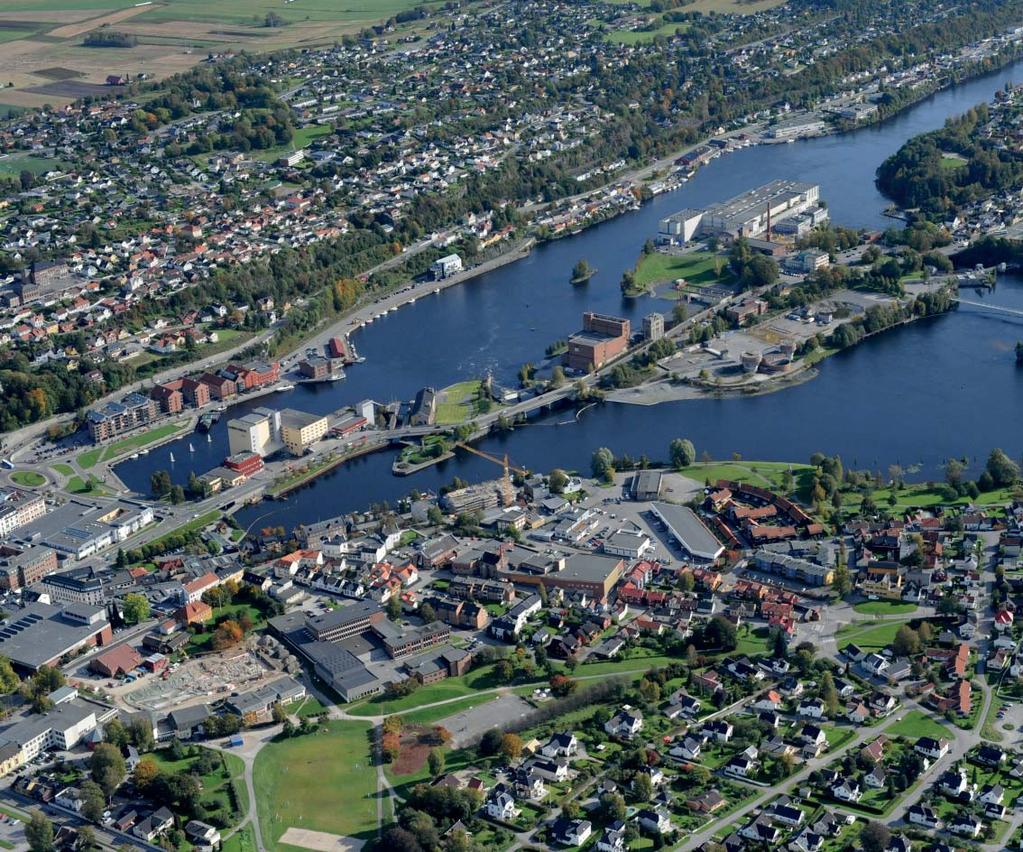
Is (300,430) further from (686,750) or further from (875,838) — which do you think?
(875,838)

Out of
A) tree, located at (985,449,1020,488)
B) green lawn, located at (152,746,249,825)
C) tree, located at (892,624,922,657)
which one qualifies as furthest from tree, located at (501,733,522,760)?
tree, located at (985,449,1020,488)

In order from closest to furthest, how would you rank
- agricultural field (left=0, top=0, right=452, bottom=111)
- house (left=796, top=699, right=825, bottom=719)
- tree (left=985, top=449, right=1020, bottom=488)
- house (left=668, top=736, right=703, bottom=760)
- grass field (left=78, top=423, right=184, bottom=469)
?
house (left=668, top=736, right=703, bottom=760) < house (left=796, top=699, right=825, bottom=719) < tree (left=985, top=449, right=1020, bottom=488) < grass field (left=78, top=423, right=184, bottom=469) < agricultural field (left=0, top=0, right=452, bottom=111)

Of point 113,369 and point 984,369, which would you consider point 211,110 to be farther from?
point 984,369

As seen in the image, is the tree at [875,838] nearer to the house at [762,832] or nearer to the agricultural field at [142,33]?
the house at [762,832]

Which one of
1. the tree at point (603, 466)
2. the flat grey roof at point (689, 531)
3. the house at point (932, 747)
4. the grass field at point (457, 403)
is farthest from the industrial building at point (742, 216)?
the house at point (932, 747)

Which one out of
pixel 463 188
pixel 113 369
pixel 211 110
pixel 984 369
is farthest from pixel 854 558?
pixel 211 110

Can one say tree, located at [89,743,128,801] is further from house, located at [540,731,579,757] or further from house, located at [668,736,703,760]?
house, located at [668,736,703,760]
